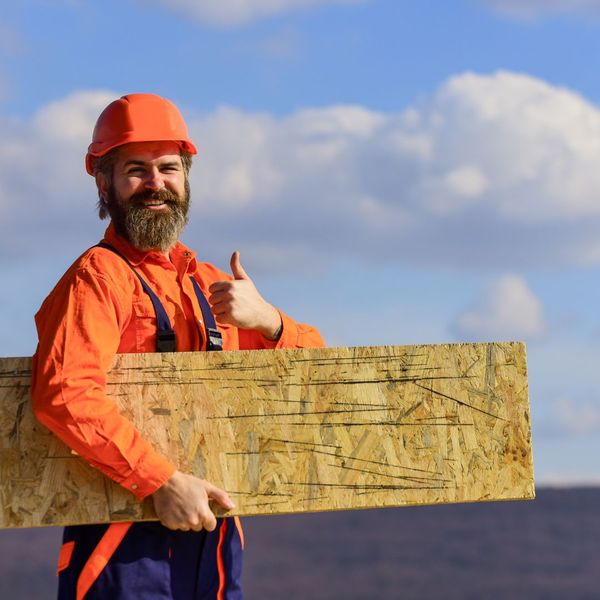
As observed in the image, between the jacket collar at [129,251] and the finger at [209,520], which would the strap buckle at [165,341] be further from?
the finger at [209,520]

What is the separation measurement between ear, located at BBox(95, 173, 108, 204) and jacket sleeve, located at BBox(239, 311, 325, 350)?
870mm

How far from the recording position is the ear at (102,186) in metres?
4.61

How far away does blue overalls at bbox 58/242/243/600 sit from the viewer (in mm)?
3996

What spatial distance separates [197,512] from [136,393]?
0.54 m

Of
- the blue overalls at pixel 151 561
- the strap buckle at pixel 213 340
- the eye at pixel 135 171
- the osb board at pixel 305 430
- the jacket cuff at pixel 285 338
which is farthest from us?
the jacket cuff at pixel 285 338

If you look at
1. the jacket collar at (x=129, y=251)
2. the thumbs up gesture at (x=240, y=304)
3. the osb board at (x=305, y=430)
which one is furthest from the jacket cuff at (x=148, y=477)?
the jacket collar at (x=129, y=251)

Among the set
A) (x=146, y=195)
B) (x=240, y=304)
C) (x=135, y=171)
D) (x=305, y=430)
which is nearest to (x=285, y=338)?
(x=240, y=304)

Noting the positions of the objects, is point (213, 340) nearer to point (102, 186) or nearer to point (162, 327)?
point (162, 327)

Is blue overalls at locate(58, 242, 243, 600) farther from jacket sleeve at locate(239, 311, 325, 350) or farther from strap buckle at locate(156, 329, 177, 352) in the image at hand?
jacket sleeve at locate(239, 311, 325, 350)

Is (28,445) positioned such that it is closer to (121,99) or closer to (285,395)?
(285,395)

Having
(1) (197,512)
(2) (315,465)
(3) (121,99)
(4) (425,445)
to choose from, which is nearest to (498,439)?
(4) (425,445)

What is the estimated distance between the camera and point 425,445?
433 centimetres

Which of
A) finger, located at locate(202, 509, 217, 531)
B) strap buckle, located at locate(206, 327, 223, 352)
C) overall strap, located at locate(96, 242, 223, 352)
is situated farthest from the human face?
finger, located at locate(202, 509, 217, 531)

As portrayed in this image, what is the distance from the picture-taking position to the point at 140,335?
421 cm
